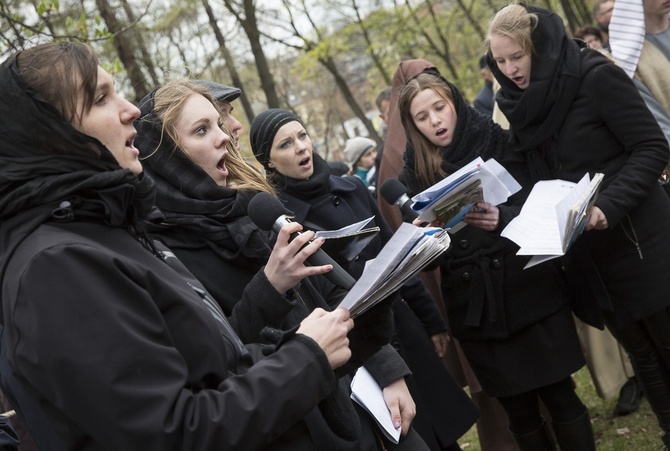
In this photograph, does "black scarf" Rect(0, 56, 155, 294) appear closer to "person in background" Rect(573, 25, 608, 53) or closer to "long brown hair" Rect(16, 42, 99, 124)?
"long brown hair" Rect(16, 42, 99, 124)

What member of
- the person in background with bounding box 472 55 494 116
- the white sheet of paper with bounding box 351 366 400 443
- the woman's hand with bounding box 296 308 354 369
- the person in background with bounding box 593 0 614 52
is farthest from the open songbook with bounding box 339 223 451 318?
the person in background with bounding box 472 55 494 116

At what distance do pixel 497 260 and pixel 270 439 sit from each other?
2.36m

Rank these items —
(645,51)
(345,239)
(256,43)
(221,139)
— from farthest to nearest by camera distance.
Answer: (256,43)
(645,51)
(221,139)
(345,239)

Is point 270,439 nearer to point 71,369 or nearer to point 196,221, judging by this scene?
point 71,369

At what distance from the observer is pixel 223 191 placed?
3027mm

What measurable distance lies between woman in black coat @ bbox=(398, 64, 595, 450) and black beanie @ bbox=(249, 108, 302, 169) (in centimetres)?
75

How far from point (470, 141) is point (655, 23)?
68.6 inches

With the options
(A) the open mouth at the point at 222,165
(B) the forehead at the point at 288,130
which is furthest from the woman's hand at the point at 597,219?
(A) the open mouth at the point at 222,165

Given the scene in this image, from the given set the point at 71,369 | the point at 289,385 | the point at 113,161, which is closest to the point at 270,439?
the point at 289,385

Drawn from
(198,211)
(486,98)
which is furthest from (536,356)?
(486,98)

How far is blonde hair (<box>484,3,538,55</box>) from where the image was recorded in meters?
3.95

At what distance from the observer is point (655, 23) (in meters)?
4.90

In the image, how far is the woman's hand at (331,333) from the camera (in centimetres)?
208

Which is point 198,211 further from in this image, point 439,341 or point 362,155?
point 362,155
